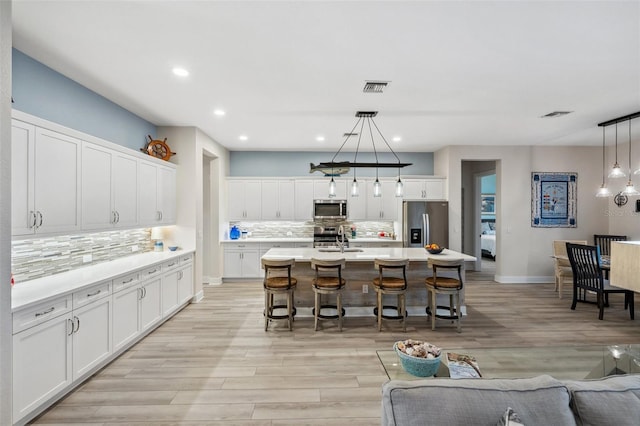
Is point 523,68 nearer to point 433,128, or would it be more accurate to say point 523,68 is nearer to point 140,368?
point 433,128

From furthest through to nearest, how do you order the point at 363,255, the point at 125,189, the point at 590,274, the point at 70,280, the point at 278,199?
the point at 278,199, the point at 590,274, the point at 363,255, the point at 125,189, the point at 70,280

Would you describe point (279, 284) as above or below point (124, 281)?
below

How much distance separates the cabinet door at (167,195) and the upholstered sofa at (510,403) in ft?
14.4

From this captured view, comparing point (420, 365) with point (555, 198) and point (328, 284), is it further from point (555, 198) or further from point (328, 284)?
point (555, 198)

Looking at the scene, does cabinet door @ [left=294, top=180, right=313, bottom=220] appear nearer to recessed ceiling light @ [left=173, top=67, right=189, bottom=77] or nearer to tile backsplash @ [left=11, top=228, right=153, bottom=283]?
tile backsplash @ [left=11, top=228, right=153, bottom=283]

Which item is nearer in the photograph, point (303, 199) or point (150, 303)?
point (150, 303)

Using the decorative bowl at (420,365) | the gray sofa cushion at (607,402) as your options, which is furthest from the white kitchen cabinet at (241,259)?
the gray sofa cushion at (607,402)

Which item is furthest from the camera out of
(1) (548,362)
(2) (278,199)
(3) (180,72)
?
(2) (278,199)

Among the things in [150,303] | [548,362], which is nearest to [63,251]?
[150,303]

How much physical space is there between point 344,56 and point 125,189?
3.04m

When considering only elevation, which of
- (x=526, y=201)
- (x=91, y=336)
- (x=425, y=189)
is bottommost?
(x=91, y=336)

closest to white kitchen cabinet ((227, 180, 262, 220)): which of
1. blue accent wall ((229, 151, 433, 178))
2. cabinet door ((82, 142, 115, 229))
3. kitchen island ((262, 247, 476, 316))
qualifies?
blue accent wall ((229, 151, 433, 178))

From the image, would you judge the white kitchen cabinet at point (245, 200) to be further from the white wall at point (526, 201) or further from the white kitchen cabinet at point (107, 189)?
the white wall at point (526, 201)

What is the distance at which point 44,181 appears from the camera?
2658 mm
